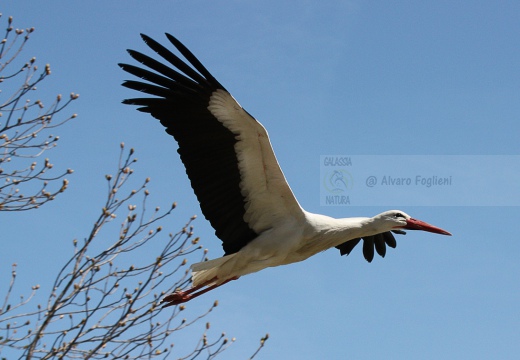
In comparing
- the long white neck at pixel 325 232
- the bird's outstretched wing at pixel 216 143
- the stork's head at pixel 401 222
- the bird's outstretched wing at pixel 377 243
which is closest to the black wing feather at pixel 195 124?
the bird's outstretched wing at pixel 216 143

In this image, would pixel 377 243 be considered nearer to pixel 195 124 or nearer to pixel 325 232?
pixel 325 232

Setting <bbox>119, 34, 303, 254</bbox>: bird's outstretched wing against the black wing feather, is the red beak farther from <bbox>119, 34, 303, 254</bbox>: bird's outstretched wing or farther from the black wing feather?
the black wing feather

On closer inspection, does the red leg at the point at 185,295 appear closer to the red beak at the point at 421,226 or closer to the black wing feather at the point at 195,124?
the black wing feather at the point at 195,124

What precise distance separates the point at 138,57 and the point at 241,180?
1.35 m

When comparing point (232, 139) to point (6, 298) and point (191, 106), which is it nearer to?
point (191, 106)

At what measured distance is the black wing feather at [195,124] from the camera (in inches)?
243

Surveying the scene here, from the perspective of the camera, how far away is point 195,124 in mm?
6352

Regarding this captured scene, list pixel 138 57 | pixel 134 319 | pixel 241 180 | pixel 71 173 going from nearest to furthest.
→ pixel 134 319 < pixel 71 173 < pixel 138 57 < pixel 241 180

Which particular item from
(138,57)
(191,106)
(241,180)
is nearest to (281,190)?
(241,180)

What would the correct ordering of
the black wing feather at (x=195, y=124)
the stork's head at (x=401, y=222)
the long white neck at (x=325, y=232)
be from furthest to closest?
Answer: the stork's head at (x=401, y=222) < the long white neck at (x=325, y=232) < the black wing feather at (x=195, y=124)

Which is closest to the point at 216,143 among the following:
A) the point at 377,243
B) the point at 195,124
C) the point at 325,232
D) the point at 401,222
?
the point at 195,124

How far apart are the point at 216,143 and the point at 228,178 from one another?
326 millimetres

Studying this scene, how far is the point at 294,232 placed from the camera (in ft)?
21.4

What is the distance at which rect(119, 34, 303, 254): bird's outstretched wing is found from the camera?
244 inches
